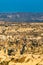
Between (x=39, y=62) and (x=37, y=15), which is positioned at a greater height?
(x=37, y=15)

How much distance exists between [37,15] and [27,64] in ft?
474

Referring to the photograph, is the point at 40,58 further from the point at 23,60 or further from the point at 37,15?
the point at 37,15

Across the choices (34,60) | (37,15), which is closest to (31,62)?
(34,60)

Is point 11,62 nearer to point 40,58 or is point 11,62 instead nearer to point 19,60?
point 19,60

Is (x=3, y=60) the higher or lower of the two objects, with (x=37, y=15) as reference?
lower

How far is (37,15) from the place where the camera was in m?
157

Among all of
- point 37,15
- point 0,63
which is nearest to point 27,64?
point 0,63

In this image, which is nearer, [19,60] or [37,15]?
[19,60]

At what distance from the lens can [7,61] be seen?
44.3 feet

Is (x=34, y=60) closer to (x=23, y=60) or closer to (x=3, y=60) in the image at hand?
(x=23, y=60)

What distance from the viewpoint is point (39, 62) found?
521 inches

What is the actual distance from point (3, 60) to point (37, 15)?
144 m

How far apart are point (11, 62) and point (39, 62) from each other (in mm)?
1208

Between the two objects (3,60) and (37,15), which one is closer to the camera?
(3,60)
